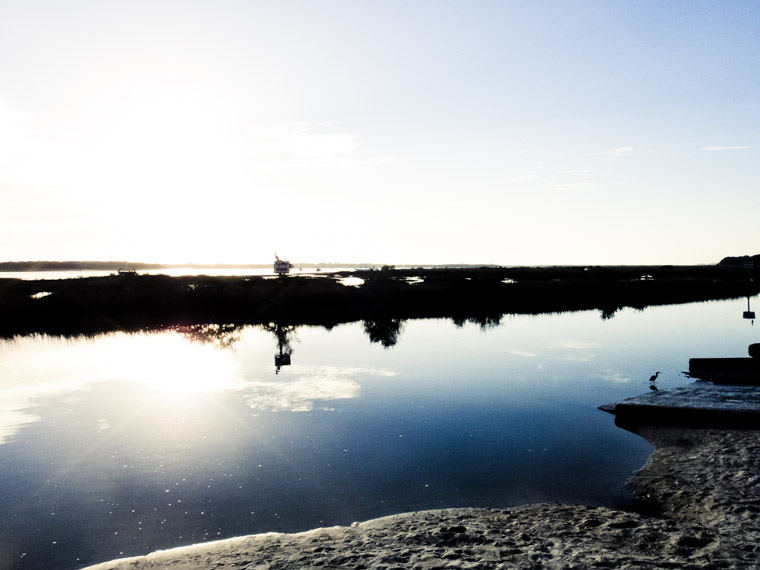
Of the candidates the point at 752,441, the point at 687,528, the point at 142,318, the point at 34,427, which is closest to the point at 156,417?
the point at 34,427

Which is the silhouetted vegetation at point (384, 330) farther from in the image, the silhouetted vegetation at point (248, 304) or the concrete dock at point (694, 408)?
the concrete dock at point (694, 408)

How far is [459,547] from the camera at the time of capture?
8695 mm

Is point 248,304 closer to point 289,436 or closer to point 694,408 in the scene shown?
point 289,436

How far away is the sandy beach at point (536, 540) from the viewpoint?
817 centimetres

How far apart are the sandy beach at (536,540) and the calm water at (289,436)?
703 mm

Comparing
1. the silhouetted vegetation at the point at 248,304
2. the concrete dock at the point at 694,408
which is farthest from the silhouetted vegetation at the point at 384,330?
the concrete dock at the point at 694,408

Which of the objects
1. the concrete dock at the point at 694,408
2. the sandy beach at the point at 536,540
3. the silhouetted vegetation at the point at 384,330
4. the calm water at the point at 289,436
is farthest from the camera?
the silhouetted vegetation at the point at 384,330

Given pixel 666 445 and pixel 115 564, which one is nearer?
pixel 115 564

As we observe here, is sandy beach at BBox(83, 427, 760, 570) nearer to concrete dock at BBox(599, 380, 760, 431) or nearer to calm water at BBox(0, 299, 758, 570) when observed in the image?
calm water at BBox(0, 299, 758, 570)

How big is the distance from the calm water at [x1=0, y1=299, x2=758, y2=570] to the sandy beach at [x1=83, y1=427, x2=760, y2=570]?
70 cm

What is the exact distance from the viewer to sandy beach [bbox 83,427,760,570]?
26.8 ft

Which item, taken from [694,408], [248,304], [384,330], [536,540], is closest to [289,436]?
[536,540]

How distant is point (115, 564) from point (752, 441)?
47.9 ft

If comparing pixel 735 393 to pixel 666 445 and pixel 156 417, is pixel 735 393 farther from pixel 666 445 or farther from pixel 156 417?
pixel 156 417
